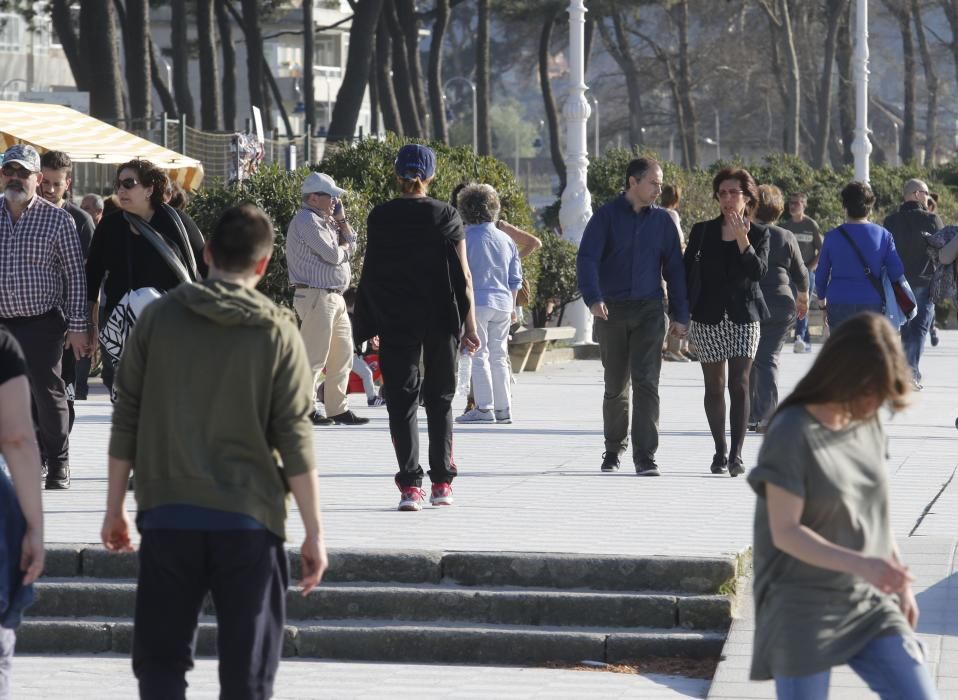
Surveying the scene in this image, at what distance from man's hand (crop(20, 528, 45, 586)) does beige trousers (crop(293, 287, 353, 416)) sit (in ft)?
25.8

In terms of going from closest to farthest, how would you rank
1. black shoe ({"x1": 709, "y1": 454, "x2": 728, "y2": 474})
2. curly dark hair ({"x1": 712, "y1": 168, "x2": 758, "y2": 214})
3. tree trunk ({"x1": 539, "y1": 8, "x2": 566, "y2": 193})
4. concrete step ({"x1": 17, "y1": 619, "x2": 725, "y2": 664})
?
1. concrete step ({"x1": 17, "y1": 619, "x2": 725, "y2": 664})
2. curly dark hair ({"x1": 712, "y1": 168, "x2": 758, "y2": 214})
3. black shoe ({"x1": 709, "y1": 454, "x2": 728, "y2": 474})
4. tree trunk ({"x1": 539, "y1": 8, "x2": 566, "y2": 193})

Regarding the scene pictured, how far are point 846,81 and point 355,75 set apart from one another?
956 inches

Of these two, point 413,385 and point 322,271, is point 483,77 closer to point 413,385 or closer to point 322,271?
point 322,271

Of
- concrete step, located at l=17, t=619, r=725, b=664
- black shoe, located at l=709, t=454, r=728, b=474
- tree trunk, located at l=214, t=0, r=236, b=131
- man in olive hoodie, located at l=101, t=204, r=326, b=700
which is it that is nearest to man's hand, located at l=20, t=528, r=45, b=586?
man in olive hoodie, located at l=101, t=204, r=326, b=700

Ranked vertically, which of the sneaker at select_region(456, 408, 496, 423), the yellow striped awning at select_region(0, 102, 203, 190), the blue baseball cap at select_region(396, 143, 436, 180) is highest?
the blue baseball cap at select_region(396, 143, 436, 180)

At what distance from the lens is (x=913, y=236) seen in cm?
1569

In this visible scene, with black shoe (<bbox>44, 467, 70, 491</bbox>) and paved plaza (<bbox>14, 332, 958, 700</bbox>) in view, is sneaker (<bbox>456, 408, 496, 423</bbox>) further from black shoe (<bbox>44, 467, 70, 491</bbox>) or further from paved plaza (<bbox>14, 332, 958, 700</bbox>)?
black shoe (<bbox>44, 467, 70, 491</bbox>)

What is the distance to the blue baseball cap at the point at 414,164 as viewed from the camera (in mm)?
8734

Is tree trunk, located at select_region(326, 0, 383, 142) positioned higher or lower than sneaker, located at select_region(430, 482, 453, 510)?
higher

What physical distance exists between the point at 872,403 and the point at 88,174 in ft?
69.2

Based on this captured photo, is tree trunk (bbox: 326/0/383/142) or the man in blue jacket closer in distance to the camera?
the man in blue jacket

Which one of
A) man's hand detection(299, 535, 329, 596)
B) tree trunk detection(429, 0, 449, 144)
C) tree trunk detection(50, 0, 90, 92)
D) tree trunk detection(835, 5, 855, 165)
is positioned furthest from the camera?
tree trunk detection(835, 5, 855, 165)

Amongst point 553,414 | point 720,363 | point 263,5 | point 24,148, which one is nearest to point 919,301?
point 553,414

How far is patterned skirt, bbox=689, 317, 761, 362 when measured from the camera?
34.1 feet
